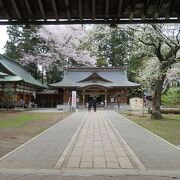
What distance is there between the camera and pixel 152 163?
360 inches

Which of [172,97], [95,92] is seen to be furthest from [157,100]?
[95,92]

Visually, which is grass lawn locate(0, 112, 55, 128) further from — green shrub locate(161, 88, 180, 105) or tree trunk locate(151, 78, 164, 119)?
green shrub locate(161, 88, 180, 105)

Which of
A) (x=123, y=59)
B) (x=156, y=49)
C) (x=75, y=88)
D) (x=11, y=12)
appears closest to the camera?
(x=11, y=12)

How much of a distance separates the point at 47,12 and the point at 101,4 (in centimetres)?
131

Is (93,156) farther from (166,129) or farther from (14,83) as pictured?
(14,83)

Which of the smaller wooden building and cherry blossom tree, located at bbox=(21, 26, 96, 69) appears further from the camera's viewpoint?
cherry blossom tree, located at bbox=(21, 26, 96, 69)

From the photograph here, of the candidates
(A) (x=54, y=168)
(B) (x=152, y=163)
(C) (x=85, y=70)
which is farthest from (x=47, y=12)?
(C) (x=85, y=70)

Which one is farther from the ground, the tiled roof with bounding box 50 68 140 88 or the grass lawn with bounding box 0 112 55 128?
the tiled roof with bounding box 50 68 140 88

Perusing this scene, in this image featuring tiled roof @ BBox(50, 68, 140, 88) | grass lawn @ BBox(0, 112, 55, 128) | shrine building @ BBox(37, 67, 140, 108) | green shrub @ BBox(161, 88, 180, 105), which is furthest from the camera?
tiled roof @ BBox(50, 68, 140, 88)

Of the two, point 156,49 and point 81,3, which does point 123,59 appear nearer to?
point 156,49

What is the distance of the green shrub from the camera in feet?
141

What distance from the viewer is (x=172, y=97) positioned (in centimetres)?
4359

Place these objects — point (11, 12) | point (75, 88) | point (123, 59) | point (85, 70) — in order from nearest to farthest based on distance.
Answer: point (11, 12) < point (75, 88) < point (85, 70) < point (123, 59)

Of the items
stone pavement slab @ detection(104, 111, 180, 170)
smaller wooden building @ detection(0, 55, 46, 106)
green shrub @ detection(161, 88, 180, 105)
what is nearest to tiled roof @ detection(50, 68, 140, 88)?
smaller wooden building @ detection(0, 55, 46, 106)
